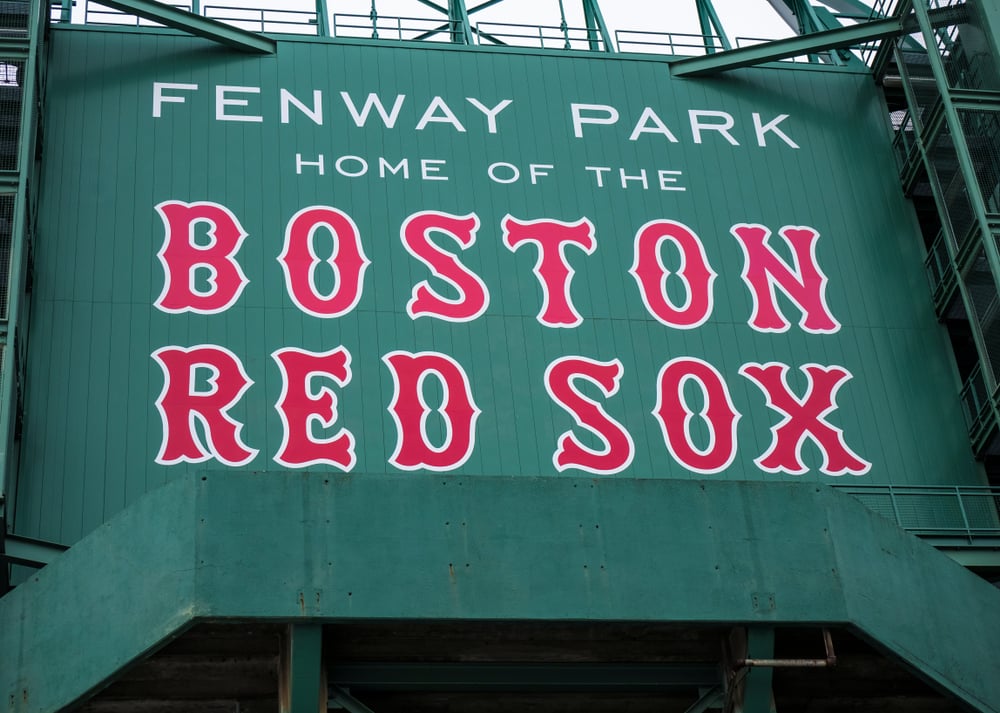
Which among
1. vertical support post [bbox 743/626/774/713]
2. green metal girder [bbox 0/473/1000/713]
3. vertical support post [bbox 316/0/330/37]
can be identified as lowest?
vertical support post [bbox 743/626/774/713]

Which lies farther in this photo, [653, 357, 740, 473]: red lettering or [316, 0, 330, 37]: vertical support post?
[316, 0, 330, 37]: vertical support post

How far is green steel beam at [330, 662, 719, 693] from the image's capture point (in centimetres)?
1895

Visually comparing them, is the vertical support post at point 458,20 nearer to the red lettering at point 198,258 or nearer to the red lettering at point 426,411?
the red lettering at point 198,258

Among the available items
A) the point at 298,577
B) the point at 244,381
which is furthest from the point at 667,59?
the point at 298,577

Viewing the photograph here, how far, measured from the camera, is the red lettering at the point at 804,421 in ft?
90.1

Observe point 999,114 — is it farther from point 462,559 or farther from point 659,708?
point 462,559

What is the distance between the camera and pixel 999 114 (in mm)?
29797

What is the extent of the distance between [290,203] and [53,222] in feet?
13.9

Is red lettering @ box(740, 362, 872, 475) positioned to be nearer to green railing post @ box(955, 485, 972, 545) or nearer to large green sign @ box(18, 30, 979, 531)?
large green sign @ box(18, 30, 979, 531)

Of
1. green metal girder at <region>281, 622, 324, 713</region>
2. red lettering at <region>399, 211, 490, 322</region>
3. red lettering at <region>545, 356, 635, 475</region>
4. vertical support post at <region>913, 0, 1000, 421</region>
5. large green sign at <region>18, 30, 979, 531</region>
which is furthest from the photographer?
red lettering at <region>399, 211, 490, 322</region>

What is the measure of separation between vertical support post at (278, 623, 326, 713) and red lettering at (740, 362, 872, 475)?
38.3 ft

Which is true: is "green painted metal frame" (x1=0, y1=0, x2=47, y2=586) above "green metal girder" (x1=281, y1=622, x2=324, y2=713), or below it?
above

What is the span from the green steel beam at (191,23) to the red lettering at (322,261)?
407cm

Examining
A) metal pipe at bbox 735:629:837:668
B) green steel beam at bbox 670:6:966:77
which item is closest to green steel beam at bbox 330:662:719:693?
metal pipe at bbox 735:629:837:668
